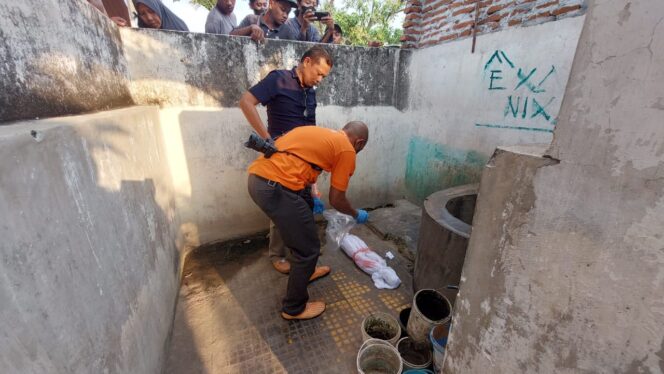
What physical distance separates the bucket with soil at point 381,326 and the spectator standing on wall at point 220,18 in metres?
4.23

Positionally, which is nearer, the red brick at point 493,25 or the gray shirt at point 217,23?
the red brick at point 493,25

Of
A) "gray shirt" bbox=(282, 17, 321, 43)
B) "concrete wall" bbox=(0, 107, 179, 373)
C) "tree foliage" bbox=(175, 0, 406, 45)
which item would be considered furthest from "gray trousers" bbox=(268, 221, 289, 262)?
"tree foliage" bbox=(175, 0, 406, 45)

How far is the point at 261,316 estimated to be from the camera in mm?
2420

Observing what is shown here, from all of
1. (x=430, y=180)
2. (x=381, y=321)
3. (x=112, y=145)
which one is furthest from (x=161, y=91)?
(x=430, y=180)

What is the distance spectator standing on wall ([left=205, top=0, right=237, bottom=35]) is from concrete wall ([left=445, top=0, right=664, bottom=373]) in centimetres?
424

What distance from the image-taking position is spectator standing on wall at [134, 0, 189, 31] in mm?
3025

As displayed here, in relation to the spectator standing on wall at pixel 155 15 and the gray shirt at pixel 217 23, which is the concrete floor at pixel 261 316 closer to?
the spectator standing on wall at pixel 155 15

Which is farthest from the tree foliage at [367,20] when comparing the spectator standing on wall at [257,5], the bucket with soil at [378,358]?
the bucket with soil at [378,358]

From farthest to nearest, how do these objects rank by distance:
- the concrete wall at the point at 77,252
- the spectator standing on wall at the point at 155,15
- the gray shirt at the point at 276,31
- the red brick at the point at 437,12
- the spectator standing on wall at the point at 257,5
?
1. the spectator standing on wall at the point at 257,5
2. the gray shirt at the point at 276,31
3. the red brick at the point at 437,12
4. the spectator standing on wall at the point at 155,15
5. the concrete wall at the point at 77,252

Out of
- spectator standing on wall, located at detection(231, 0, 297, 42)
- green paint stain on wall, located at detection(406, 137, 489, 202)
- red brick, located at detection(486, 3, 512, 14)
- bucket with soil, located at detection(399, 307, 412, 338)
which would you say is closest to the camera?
bucket with soil, located at detection(399, 307, 412, 338)

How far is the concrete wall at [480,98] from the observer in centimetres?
256

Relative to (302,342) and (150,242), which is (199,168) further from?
(302,342)

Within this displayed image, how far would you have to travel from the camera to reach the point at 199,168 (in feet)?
10.7

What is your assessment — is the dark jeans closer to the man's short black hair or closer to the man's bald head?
the man's bald head
